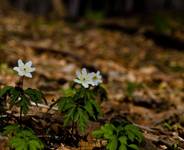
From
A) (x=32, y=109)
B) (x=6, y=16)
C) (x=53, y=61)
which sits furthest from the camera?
(x=6, y=16)

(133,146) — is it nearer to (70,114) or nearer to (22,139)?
(70,114)

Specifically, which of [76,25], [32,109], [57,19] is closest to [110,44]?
[76,25]

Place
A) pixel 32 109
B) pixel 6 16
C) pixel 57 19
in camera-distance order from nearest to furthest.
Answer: pixel 32 109, pixel 6 16, pixel 57 19

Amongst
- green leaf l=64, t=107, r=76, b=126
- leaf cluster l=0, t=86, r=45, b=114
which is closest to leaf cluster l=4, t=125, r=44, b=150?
leaf cluster l=0, t=86, r=45, b=114

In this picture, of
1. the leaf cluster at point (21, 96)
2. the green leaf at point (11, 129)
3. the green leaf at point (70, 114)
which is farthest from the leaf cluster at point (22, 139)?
the green leaf at point (70, 114)

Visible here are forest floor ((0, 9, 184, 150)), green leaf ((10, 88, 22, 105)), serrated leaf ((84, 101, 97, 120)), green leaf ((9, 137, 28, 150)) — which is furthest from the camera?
forest floor ((0, 9, 184, 150))

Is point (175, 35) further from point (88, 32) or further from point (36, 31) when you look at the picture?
point (36, 31)

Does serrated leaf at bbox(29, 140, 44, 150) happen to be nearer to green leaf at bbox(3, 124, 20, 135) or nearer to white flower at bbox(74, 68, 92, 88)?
green leaf at bbox(3, 124, 20, 135)
